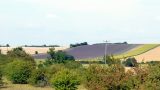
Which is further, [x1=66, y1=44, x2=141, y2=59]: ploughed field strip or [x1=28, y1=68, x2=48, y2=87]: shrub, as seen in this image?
[x1=66, y1=44, x2=141, y2=59]: ploughed field strip

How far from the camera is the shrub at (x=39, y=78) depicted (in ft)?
243

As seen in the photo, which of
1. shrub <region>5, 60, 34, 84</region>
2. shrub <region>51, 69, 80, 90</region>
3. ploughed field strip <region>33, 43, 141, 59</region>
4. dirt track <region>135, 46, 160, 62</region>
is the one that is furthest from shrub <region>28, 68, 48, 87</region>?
ploughed field strip <region>33, 43, 141, 59</region>

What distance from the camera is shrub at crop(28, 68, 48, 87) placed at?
7419cm

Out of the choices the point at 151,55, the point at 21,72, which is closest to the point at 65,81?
the point at 21,72

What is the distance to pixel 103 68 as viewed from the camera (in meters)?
46.4

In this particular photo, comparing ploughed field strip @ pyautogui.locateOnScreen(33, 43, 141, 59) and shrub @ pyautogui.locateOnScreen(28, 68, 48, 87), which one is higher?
ploughed field strip @ pyautogui.locateOnScreen(33, 43, 141, 59)

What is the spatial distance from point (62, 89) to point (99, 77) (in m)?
10.8

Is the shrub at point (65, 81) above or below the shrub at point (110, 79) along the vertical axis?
below

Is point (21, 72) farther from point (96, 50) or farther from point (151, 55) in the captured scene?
point (96, 50)

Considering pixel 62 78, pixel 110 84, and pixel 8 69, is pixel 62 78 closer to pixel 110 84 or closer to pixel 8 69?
pixel 110 84

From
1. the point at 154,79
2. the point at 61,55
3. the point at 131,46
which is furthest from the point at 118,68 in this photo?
the point at 131,46

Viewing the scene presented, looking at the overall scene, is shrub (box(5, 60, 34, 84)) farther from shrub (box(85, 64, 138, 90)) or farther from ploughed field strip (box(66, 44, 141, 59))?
ploughed field strip (box(66, 44, 141, 59))

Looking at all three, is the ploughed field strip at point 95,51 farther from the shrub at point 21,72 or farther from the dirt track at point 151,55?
the shrub at point 21,72

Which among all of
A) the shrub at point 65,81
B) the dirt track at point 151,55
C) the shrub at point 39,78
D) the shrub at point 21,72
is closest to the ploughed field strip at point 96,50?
the dirt track at point 151,55
